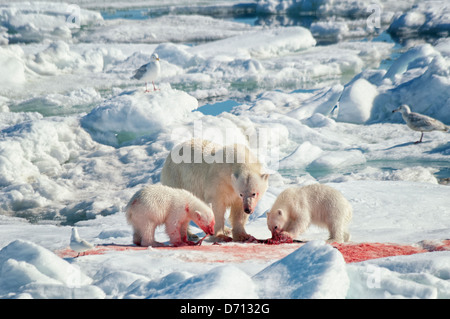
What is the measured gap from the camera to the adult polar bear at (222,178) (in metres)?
3.95

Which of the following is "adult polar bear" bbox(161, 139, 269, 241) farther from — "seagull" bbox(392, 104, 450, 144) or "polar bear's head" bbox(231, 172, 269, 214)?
"seagull" bbox(392, 104, 450, 144)

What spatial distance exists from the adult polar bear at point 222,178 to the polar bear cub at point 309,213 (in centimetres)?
22

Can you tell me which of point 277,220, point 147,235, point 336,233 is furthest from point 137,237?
point 336,233

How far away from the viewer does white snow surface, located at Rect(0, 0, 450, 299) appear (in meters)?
2.55

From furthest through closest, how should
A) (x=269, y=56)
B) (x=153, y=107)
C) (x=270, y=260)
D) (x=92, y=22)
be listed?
(x=92, y=22) < (x=269, y=56) < (x=153, y=107) < (x=270, y=260)

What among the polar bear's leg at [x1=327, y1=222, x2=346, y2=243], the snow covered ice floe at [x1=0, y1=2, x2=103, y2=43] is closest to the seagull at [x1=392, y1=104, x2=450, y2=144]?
the polar bear's leg at [x1=327, y1=222, x2=346, y2=243]

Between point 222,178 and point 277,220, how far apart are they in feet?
1.75

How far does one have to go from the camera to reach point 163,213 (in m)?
3.83

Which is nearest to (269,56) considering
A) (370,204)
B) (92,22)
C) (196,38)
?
(196,38)

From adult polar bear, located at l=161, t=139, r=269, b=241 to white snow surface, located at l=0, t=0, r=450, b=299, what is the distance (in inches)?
20.6

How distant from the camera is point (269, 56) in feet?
51.8

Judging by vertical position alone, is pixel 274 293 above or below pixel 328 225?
above

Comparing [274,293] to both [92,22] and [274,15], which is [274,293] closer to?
[92,22]

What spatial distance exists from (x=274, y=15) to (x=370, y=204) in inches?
857
